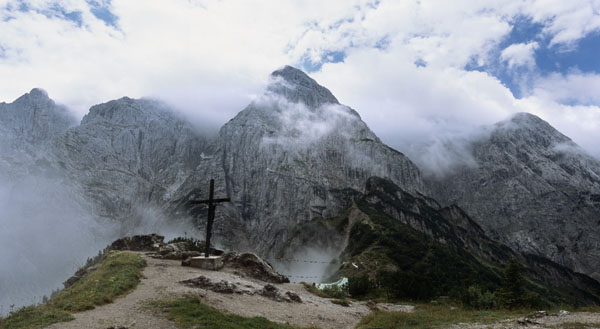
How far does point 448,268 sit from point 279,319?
115 metres

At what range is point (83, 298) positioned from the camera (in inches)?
691

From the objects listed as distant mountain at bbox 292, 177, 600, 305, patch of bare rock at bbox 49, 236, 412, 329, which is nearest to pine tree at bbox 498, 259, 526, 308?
distant mountain at bbox 292, 177, 600, 305

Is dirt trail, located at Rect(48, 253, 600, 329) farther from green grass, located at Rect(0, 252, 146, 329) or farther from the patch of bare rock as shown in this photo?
green grass, located at Rect(0, 252, 146, 329)

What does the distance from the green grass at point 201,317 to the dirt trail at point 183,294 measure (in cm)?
60

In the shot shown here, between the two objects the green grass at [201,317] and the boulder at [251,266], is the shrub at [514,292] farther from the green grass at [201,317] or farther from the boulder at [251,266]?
the green grass at [201,317]

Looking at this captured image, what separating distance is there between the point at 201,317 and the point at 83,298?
6844 millimetres

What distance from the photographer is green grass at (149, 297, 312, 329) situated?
14.8 meters

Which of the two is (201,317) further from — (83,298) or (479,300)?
(479,300)

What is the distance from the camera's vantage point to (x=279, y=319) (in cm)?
1862

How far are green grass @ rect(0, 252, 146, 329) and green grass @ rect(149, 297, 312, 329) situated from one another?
10.2 ft

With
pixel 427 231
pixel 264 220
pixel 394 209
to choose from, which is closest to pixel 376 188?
pixel 394 209

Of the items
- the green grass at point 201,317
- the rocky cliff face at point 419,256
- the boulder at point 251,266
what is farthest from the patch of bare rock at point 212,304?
the rocky cliff face at point 419,256

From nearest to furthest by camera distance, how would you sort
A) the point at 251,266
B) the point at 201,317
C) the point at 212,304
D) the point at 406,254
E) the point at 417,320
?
1. the point at 201,317
2. the point at 212,304
3. the point at 417,320
4. the point at 251,266
5. the point at 406,254

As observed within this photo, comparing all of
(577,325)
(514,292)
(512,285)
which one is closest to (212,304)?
(577,325)
